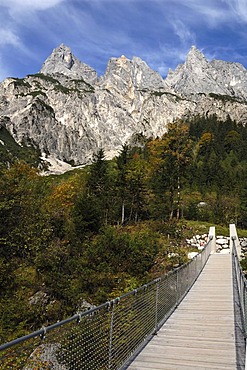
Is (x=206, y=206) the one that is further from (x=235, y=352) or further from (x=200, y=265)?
(x=235, y=352)

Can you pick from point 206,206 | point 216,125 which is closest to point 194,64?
point 216,125

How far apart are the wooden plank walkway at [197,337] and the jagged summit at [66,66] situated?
177 meters

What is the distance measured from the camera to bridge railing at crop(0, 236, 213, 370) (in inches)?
166

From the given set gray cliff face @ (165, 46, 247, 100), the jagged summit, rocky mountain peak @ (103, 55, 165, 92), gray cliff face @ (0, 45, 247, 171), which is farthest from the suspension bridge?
the jagged summit

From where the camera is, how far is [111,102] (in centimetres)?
14825

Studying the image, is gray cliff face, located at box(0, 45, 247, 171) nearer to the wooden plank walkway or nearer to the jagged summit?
the jagged summit

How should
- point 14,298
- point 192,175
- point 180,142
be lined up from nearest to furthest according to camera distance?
point 14,298 < point 180,142 < point 192,175

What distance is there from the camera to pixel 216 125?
84250 mm

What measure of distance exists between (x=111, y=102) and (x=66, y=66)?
52.7m

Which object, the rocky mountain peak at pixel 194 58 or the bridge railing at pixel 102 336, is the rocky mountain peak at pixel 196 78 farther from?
the bridge railing at pixel 102 336

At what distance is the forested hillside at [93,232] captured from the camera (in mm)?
14352

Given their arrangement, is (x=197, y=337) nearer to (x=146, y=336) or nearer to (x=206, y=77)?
(x=146, y=336)

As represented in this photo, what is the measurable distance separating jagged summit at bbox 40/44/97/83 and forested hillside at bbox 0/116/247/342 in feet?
516

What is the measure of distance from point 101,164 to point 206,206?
1181cm
